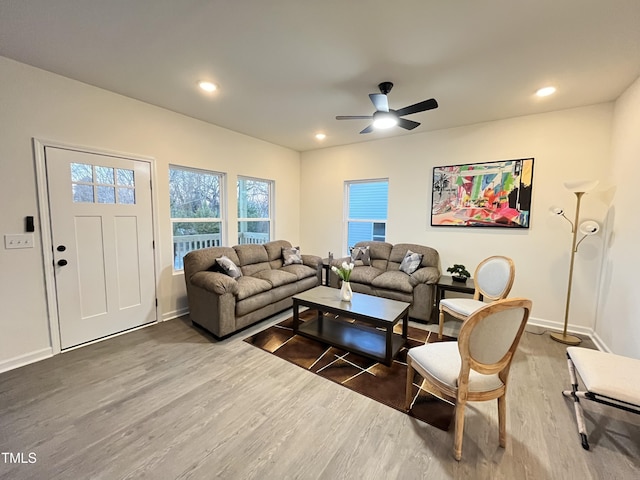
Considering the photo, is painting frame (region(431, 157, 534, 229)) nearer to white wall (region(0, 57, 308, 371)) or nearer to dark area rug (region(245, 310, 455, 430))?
dark area rug (region(245, 310, 455, 430))

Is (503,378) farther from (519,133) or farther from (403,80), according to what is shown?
(519,133)

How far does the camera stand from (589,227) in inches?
119

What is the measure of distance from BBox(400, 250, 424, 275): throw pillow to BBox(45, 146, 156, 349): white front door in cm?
345

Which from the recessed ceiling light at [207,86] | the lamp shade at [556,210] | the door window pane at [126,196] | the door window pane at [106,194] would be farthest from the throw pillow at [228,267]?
the lamp shade at [556,210]

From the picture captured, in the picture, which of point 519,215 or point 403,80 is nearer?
point 403,80

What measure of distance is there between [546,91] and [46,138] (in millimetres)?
4985

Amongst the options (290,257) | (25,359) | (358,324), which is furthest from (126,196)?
(358,324)

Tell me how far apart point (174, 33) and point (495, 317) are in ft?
9.37

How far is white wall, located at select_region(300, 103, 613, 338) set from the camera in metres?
3.16

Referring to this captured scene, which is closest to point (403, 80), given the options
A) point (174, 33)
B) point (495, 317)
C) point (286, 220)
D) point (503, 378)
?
point (174, 33)

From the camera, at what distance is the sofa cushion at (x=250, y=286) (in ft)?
10.2

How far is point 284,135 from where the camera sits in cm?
443

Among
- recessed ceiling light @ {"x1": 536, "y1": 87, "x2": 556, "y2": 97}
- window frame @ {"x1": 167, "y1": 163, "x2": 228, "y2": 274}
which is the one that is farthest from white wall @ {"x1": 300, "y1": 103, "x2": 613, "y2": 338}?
window frame @ {"x1": 167, "y1": 163, "x2": 228, "y2": 274}

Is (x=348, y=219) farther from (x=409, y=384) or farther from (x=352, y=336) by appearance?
(x=409, y=384)
